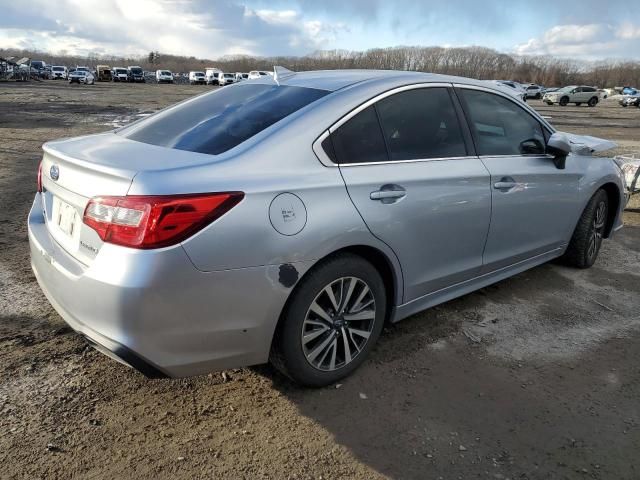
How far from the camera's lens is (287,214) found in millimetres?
2424

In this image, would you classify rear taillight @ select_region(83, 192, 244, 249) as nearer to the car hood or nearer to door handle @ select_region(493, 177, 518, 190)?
door handle @ select_region(493, 177, 518, 190)

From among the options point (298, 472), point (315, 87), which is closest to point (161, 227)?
point (298, 472)

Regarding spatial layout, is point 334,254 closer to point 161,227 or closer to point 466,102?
point 161,227

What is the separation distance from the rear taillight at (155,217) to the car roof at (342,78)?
122 cm

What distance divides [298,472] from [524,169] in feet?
8.65

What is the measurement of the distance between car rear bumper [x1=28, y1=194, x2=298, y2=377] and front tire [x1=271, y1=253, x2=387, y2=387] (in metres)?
0.13

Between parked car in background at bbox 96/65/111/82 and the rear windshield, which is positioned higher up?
the rear windshield

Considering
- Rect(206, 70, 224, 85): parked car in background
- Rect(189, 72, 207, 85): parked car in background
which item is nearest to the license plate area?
Rect(206, 70, 224, 85): parked car in background

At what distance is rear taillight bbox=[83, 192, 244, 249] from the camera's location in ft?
7.02

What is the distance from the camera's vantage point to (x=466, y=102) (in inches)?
140

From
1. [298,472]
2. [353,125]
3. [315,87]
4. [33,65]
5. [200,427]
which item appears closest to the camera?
[298,472]

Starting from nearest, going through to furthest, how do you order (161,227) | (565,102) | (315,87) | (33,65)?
(161,227), (315,87), (565,102), (33,65)

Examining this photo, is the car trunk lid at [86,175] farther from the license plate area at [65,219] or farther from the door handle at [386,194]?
the door handle at [386,194]

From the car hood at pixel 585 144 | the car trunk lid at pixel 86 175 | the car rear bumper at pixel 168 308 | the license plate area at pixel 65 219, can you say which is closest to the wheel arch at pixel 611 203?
the car hood at pixel 585 144
